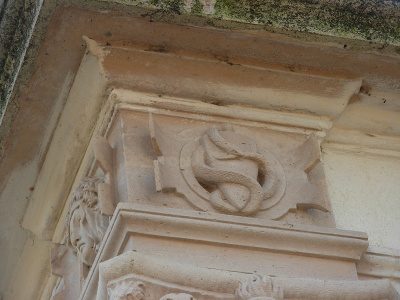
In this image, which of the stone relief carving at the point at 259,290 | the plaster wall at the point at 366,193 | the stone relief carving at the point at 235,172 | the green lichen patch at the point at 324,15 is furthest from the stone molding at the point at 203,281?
the green lichen patch at the point at 324,15

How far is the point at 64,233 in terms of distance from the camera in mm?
3840

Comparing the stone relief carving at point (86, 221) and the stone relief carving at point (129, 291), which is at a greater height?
the stone relief carving at point (86, 221)

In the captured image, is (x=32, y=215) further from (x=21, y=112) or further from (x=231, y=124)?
(x=231, y=124)

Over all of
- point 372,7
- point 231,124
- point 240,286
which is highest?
point 372,7

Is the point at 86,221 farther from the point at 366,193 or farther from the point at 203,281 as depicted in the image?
the point at 366,193

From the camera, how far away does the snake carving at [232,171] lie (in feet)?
10.8

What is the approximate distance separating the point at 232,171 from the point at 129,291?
0.48m

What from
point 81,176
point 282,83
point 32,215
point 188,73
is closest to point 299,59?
point 282,83

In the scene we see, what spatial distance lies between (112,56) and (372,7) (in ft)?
2.31

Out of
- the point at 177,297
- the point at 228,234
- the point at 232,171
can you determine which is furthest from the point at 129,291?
the point at 232,171

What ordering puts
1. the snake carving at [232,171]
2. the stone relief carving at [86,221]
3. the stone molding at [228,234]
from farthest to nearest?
the stone relief carving at [86,221], the snake carving at [232,171], the stone molding at [228,234]

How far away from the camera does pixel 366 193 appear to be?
359cm

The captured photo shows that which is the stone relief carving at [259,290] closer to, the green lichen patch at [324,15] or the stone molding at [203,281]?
the stone molding at [203,281]

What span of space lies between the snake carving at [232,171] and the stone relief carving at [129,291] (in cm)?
34
